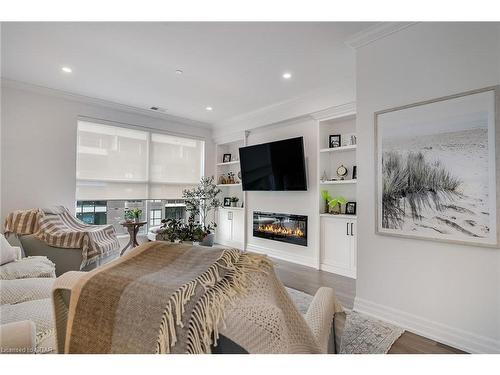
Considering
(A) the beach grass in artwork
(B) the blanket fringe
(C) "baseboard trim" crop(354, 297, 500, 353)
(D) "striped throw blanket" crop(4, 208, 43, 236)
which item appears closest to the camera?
(B) the blanket fringe

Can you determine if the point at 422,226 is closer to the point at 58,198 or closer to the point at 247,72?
the point at 247,72

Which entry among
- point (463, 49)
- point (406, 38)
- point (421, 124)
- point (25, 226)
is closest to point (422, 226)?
point (421, 124)

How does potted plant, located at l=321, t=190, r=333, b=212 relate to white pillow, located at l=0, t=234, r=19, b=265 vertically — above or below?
above

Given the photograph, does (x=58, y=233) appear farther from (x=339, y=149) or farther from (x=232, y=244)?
(x=339, y=149)

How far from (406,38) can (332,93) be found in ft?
4.76

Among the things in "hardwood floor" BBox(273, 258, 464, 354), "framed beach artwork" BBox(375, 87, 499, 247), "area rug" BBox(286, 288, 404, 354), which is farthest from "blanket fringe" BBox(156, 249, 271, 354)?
"framed beach artwork" BBox(375, 87, 499, 247)

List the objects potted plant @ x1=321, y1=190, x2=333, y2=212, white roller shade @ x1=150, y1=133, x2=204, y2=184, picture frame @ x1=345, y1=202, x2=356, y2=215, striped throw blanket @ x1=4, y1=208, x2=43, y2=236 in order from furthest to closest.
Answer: white roller shade @ x1=150, y1=133, x2=204, y2=184 → potted plant @ x1=321, y1=190, x2=333, y2=212 → picture frame @ x1=345, y1=202, x2=356, y2=215 → striped throw blanket @ x1=4, y1=208, x2=43, y2=236

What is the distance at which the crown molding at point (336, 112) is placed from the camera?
3545 mm

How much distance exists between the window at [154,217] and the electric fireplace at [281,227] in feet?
6.32

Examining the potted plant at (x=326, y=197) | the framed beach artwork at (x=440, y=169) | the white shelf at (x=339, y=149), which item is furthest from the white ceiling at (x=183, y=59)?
the potted plant at (x=326, y=197)

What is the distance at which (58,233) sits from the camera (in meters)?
3.05

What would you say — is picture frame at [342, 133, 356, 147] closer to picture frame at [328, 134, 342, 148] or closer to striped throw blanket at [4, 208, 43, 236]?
picture frame at [328, 134, 342, 148]

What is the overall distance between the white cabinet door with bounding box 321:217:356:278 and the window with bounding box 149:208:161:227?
3.21 metres

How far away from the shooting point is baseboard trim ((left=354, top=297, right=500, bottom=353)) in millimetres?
1828
